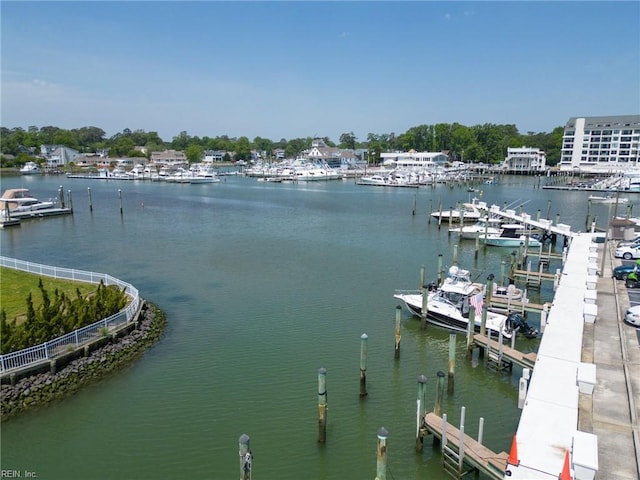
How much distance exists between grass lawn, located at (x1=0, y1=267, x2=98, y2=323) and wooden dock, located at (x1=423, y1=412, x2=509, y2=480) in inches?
794

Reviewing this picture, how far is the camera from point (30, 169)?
163000 mm

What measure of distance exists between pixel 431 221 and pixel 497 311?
39466mm

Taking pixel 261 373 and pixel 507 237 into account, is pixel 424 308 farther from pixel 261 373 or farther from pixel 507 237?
pixel 507 237

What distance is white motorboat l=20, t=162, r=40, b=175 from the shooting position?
160 m

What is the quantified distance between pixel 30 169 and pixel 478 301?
177 metres

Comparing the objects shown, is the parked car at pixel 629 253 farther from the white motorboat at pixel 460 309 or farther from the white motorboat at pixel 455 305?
the white motorboat at pixel 455 305

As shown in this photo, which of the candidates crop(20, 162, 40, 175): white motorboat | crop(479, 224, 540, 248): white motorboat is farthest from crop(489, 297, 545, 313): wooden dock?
crop(20, 162, 40, 175): white motorboat

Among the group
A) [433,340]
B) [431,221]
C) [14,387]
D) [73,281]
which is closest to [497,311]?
[433,340]

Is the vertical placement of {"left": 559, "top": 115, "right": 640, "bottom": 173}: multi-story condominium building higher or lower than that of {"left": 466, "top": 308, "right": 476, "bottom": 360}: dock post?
higher

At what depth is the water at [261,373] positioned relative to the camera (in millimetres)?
16453

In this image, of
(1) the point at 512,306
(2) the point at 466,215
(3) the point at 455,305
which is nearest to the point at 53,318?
(3) the point at 455,305

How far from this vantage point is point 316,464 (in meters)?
16.1

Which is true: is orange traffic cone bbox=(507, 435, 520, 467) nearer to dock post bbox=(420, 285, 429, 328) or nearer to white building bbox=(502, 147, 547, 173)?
dock post bbox=(420, 285, 429, 328)

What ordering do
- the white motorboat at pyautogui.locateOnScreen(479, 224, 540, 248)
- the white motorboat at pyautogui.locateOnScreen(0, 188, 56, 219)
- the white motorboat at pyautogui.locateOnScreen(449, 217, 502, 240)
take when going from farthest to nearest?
the white motorboat at pyautogui.locateOnScreen(0, 188, 56, 219)
the white motorboat at pyautogui.locateOnScreen(449, 217, 502, 240)
the white motorboat at pyautogui.locateOnScreen(479, 224, 540, 248)
